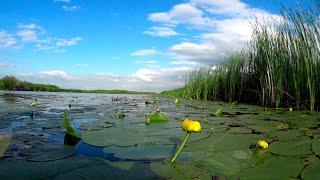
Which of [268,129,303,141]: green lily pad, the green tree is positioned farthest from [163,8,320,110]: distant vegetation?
the green tree

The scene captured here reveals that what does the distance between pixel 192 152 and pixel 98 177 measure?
960 mm

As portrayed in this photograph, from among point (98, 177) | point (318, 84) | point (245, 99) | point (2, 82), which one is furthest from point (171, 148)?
point (2, 82)

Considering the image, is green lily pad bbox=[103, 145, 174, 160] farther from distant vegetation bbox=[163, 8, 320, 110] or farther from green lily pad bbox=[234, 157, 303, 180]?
distant vegetation bbox=[163, 8, 320, 110]

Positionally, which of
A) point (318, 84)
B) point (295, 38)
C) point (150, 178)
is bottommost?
point (150, 178)

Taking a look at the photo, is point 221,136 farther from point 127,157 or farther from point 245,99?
point 245,99

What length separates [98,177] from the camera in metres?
1.89

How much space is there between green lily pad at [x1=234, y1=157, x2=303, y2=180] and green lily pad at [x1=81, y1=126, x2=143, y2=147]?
3.94ft

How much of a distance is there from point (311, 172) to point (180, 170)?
0.80 metres

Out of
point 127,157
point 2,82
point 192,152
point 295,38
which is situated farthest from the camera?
point 2,82

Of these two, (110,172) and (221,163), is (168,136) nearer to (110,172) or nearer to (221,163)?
(221,163)

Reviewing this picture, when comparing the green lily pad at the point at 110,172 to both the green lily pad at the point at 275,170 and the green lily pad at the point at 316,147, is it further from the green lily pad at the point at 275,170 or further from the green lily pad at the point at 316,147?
the green lily pad at the point at 316,147

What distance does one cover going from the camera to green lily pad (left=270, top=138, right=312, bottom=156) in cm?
258

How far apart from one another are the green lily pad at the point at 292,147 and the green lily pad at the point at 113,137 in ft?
4.07

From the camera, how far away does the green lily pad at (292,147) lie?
102 inches
